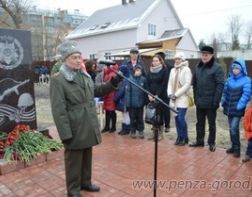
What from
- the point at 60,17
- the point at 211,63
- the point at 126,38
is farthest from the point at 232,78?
the point at 60,17

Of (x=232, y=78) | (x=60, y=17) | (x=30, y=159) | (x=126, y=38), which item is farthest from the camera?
(x=60, y=17)

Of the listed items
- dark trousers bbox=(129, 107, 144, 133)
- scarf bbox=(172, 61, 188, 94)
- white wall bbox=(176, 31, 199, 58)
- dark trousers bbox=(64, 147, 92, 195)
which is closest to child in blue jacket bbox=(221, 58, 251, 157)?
scarf bbox=(172, 61, 188, 94)

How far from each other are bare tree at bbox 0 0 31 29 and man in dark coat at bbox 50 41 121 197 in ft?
59.0

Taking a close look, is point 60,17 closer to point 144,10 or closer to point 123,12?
point 123,12

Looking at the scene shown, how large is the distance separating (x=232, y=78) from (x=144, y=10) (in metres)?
23.8

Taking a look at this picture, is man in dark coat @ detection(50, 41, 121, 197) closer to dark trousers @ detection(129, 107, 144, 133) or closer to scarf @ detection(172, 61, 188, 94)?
scarf @ detection(172, 61, 188, 94)

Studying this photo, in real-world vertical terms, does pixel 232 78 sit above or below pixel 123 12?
below

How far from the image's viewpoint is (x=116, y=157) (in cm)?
502

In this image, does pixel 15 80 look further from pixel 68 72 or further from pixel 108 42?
pixel 108 42

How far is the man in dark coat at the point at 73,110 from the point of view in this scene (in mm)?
3199

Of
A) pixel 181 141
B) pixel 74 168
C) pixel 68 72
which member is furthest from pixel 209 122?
pixel 68 72

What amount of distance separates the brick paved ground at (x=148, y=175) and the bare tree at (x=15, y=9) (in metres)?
17.0

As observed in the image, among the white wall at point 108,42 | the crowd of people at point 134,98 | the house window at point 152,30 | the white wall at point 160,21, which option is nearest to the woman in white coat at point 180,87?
the crowd of people at point 134,98

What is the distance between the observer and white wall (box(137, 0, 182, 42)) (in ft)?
88.8
